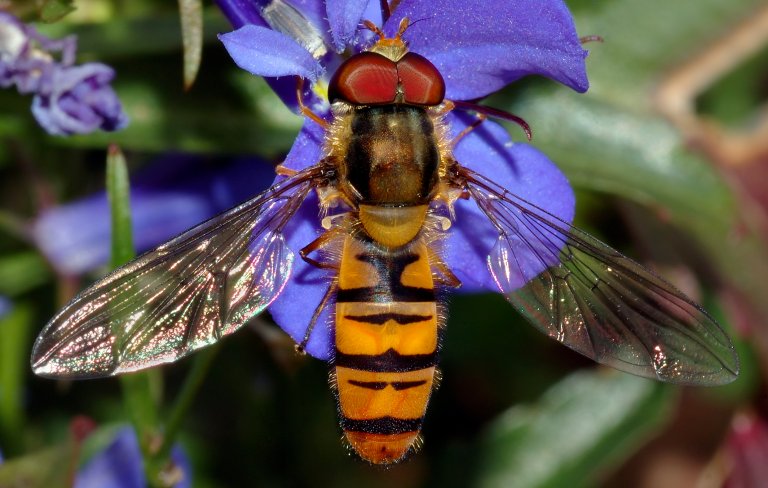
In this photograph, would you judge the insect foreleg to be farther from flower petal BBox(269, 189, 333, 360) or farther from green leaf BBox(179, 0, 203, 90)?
green leaf BBox(179, 0, 203, 90)

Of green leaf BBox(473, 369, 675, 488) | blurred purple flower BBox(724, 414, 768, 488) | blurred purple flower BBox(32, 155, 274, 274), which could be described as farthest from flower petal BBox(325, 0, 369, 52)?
blurred purple flower BBox(724, 414, 768, 488)

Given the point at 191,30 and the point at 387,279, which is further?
the point at 191,30

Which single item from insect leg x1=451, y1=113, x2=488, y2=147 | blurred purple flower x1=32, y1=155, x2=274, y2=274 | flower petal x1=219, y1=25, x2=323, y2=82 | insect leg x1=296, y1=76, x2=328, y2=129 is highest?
flower petal x1=219, y1=25, x2=323, y2=82

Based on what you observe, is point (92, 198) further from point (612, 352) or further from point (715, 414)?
point (715, 414)

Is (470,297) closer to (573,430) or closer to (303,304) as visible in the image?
(573,430)

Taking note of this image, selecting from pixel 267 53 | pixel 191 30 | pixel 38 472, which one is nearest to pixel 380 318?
pixel 267 53
